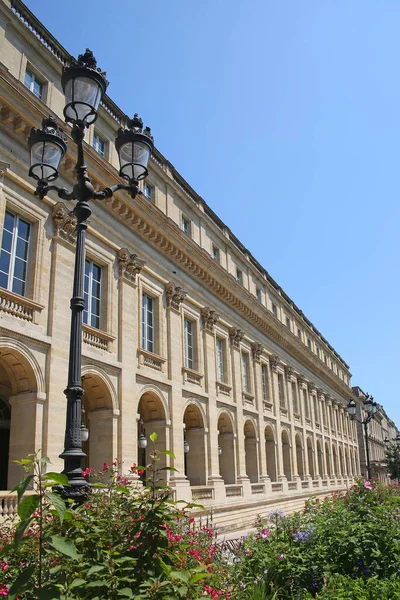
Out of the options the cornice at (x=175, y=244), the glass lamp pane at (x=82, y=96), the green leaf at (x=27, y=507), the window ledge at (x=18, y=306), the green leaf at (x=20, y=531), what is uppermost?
the cornice at (x=175, y=244)

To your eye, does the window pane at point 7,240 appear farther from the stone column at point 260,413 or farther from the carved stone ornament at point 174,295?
the stone column at point 260,413

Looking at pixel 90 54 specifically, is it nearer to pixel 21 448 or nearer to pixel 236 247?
pixel 21 448

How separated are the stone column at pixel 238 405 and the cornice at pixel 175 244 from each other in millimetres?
1731

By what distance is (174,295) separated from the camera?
22656mm

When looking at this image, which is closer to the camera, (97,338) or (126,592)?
(126,592)

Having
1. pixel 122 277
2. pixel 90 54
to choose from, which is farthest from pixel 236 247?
pixel 90 54

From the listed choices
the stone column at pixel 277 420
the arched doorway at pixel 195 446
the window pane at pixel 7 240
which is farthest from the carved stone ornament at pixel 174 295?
the stone column at pixel 277 420

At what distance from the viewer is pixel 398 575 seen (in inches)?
249

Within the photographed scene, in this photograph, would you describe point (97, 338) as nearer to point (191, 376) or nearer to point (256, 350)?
point (191, 376)

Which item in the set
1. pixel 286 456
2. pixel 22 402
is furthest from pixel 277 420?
pixel 22 402

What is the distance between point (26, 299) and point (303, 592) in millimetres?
10729

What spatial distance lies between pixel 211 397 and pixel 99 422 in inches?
311

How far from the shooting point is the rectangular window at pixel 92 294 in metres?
17.5

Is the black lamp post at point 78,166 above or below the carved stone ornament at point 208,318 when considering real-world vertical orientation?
below
